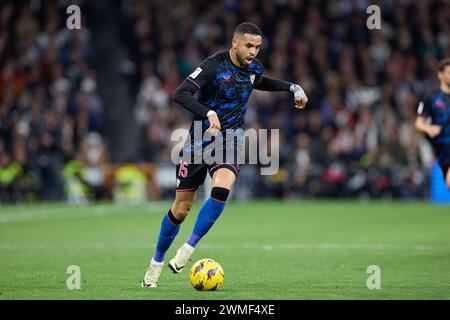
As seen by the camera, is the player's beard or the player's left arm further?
the player's left arm

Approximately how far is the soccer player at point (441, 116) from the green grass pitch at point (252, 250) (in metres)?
1.38

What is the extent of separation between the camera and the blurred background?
2545 centimetres

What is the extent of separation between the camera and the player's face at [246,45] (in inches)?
377

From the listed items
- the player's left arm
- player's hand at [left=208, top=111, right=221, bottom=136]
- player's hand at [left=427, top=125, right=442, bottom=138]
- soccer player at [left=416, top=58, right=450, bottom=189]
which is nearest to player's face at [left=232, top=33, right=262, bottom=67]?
the player's left arm

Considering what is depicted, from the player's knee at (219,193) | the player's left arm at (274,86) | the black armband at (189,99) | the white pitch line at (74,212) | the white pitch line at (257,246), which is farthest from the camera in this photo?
A: the white pitch line at (74,212)

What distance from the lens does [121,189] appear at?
25.6m

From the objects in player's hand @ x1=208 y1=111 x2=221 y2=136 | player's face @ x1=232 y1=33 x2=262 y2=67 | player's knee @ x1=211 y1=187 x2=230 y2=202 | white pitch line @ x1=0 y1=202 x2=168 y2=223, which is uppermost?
player's face @ x1=232 y1=33 x2=262 y2=67

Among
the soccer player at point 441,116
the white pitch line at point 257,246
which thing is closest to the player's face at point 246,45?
the soccer player at point 441,116

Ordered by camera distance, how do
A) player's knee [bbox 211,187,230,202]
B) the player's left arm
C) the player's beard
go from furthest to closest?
the player's left arm < the player's beard < player's knee [bbox 211,187,230,202]

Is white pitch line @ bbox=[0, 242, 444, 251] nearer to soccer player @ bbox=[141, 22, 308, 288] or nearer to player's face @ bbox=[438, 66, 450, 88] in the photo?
player's face @ bbox=[438, 66, 450, 88]

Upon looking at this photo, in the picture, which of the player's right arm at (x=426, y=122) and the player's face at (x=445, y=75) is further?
the player's face at (x=445, y=75)

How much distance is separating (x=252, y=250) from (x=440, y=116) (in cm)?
355

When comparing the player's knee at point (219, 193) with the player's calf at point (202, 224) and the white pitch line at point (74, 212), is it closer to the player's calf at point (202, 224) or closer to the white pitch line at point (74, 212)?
the player's calf at point (202, 224)

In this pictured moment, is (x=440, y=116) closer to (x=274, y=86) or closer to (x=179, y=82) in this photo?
(x=274, y=86)
